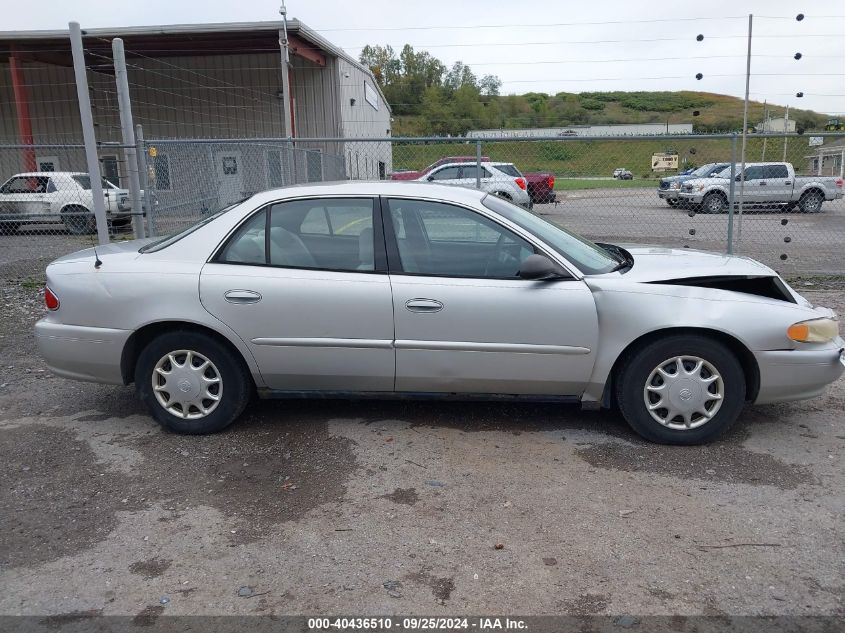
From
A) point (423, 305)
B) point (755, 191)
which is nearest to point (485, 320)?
point (423, 305)

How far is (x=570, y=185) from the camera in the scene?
988 cm

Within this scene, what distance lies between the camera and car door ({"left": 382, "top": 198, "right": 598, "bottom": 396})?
13.4 ft

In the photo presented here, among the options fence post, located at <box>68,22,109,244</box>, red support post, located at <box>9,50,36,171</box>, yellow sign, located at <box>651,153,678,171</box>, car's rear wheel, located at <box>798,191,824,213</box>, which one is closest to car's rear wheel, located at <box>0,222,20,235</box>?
fence post, located at <box>68,22,109,244</box>

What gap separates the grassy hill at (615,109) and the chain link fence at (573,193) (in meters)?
40.3

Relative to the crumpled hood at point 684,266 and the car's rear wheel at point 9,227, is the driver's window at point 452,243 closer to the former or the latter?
the crumpled hood at point 684,266

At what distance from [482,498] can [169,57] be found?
24.3 metres

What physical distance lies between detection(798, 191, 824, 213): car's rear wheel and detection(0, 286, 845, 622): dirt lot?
8.30m

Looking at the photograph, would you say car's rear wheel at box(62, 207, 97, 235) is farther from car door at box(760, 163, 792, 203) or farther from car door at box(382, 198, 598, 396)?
car door at box(760, 163, 792, 203)

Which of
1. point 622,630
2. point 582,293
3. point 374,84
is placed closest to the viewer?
point 622,630

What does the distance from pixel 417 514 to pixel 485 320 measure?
122 cm

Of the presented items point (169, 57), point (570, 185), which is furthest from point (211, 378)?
point (169, 57)

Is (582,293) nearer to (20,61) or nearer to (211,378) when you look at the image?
(211,378)

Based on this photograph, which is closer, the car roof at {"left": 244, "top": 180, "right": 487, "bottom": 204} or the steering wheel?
the steering wheel

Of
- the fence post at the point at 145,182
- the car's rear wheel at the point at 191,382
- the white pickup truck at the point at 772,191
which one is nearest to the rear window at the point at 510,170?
the white pickup truck at the point at 772,191
